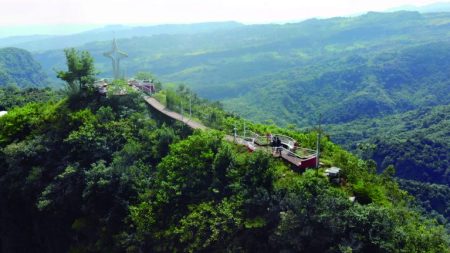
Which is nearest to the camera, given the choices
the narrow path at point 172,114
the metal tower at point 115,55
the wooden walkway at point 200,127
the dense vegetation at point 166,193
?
the dense vegetation at point 166,193

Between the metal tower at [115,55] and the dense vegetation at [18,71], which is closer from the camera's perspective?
the metal tower at [115,55]

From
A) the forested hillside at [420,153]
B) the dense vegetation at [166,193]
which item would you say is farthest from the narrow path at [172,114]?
the forested hillside at [420,153]

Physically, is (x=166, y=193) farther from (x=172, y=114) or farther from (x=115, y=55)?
(x=115, y=55)

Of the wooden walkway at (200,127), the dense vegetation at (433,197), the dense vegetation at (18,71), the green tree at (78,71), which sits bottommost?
the dense vegetation at (18,71)

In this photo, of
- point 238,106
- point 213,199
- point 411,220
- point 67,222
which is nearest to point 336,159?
point 411,220

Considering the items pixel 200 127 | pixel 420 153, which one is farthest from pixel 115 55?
pixel 420 153

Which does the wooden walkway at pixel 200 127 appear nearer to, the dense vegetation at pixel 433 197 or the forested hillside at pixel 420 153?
the forested hillside at pixel 420 153

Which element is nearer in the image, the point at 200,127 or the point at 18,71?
the point at 200,127

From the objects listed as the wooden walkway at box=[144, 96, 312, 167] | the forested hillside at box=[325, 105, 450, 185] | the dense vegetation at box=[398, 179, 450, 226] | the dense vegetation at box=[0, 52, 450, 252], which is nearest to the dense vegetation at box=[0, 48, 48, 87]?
the forested hillside at box=[325, 105, 450, 185]
